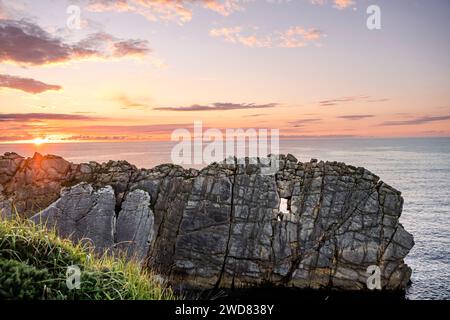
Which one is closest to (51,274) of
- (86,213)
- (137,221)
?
(137,221)

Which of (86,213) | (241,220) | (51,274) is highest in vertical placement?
(51,274)

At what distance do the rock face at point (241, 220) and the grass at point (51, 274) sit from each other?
22107 millimetres

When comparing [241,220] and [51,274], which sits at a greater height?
[51,274]

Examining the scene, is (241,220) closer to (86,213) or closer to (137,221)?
(137,221)

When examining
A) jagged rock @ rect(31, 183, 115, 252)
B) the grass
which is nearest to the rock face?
jagged rock @ rect(31, 183, 115, 252)

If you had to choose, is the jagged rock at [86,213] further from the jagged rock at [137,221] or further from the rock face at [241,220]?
the jagged rock at [137,221]

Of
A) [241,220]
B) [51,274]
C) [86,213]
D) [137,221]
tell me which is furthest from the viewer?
[241,220]

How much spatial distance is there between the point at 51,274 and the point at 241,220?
80.9ft

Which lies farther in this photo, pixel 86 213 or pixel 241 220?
pixel 241 220

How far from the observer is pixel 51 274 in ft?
14.5

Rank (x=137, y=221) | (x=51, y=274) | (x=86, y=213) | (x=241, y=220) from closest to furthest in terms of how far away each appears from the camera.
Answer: (x=51, y=274) < (x=86, y=213) < (x=137, y=221) < (x=241, y=220)

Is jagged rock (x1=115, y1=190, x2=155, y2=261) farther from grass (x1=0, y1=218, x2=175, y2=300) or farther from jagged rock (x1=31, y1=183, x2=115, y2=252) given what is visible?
grass (x1=0, y1=218, x2=175, y2=300)

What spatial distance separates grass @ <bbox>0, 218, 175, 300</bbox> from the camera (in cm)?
402

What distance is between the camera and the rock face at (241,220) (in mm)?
27688
